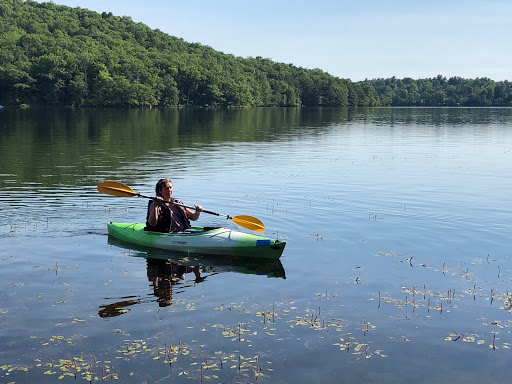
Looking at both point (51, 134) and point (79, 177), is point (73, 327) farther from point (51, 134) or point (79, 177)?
point (51, 134)

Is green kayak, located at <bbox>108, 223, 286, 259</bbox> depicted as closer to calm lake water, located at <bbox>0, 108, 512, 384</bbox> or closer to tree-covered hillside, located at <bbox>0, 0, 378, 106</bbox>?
calm lake water, located at <bbox>0, 108, 512, 384</bbox>

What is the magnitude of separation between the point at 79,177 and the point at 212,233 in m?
13.0

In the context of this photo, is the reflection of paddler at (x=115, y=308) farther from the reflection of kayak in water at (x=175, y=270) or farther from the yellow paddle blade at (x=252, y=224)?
the yellow paddle blade at (x=252, y=224)

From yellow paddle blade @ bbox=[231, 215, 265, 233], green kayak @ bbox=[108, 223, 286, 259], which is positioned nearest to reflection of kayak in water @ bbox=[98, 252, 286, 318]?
green kayak @ bbox=[108, 223, 286, 259]

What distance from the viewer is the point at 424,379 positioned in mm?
7895

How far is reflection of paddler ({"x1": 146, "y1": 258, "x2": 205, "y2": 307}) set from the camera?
10922 millimetres

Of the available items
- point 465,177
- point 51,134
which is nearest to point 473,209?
point 465,177

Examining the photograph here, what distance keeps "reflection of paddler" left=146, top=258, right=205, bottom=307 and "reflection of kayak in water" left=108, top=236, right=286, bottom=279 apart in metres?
0.20

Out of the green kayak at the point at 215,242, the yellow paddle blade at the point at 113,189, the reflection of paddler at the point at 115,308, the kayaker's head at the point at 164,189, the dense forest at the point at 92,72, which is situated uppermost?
the dense forest at the point at 92,72

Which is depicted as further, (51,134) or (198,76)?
(198,76)

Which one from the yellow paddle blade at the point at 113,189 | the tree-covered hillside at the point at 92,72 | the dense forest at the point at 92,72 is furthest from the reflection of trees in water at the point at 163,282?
the tree-covered hillside at the point at 92,72

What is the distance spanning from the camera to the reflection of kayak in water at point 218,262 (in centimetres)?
1288

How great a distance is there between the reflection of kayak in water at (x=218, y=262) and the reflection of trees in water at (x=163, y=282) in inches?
10.1

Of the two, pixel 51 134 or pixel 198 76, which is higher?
pixel 198 76
